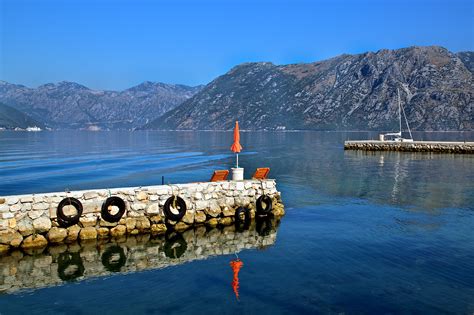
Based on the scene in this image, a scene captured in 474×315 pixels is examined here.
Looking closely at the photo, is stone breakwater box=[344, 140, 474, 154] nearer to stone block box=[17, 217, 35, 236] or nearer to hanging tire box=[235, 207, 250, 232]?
hanging tire box=[235, 207, 250, 232]

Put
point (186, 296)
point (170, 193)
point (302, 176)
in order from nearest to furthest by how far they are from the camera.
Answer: point (186, 296) < point (170, 193) < point (302, 176)

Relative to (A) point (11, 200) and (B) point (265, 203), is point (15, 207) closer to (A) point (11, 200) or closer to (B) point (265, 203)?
(A) point (11, 200)

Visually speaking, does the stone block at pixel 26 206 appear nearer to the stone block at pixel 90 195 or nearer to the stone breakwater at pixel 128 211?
the stone breakwater at pixel 128 211

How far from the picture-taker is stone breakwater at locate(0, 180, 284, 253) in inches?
785

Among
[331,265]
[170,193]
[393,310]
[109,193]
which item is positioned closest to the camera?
[393,310]

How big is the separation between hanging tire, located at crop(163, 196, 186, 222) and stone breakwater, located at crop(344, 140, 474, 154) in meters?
70.4

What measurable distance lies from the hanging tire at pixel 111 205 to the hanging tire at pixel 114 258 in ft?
5.53

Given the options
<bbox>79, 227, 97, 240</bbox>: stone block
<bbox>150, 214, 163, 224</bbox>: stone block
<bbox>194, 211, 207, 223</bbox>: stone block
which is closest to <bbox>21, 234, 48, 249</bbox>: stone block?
<bbox>79, 227, 97, 240</bbox>: stone block

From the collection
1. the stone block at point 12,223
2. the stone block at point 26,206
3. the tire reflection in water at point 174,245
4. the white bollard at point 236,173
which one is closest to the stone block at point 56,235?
the stone block at point 26,206

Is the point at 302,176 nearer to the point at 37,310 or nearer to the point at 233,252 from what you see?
the point at 233,252

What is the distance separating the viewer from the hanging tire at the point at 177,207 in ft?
76.2

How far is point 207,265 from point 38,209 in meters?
8.62

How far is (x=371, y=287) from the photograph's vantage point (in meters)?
15.5

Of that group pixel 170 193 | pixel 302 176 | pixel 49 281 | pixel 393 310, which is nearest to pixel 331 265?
pixel 393 310
